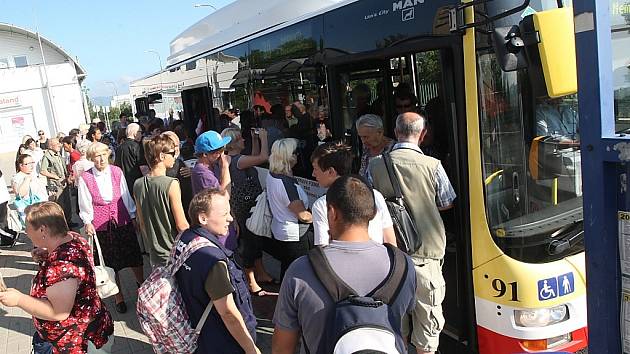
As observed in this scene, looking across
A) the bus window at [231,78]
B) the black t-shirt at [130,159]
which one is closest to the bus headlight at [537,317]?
the bus window at [231,78]

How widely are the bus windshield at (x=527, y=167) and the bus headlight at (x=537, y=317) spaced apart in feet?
1.03

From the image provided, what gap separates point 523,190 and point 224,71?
5229 mm

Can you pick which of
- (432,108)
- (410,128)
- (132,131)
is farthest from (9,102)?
(410,128)

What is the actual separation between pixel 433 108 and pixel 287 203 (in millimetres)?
1474

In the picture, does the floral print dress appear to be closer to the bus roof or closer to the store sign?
the bus roof

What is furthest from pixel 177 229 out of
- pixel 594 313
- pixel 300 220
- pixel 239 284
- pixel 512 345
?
pixel 594 313

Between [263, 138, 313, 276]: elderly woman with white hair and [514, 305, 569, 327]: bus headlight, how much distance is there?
1833mm

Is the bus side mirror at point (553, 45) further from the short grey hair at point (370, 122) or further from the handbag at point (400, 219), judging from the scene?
the short grey hair at point (370, 122)

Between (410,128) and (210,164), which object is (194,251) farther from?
(210,164)

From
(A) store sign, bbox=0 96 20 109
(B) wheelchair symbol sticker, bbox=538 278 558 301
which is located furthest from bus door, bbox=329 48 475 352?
(A) store sign, bbox=0 96 20 109

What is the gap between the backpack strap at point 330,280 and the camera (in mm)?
1908

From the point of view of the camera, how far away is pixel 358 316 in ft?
6.05

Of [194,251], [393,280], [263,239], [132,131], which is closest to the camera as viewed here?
[393,280]

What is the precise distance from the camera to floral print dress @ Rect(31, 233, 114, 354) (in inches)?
114
